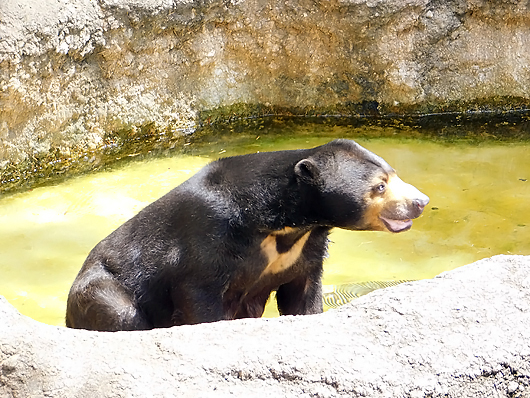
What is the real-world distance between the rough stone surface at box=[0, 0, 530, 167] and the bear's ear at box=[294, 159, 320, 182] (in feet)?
14.5

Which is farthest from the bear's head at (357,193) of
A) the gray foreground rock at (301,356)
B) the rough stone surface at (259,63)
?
the rough stone surface at (259,63)

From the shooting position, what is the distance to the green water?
621 centimetres

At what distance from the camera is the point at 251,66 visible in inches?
390

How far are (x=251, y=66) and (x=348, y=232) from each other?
12.1ft

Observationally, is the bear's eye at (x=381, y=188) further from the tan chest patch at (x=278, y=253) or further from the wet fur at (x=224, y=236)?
the tan chest patch at (x=278, y=253)

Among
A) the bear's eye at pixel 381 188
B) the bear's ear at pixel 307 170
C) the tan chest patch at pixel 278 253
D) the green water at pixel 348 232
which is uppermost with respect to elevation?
the bear's ear at pixel 307 170

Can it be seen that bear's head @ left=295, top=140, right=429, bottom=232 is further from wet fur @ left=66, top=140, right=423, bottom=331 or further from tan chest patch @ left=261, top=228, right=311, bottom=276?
tan chest patch @ left=261, top=228, right=311, bottom=276

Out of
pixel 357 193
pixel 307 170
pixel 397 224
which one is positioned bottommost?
pixel 397 224

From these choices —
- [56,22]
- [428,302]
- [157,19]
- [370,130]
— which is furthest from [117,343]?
[370,130]

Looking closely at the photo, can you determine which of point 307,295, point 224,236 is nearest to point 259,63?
point 307,295

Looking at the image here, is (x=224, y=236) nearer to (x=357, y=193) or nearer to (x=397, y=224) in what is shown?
(x=357, y=193)

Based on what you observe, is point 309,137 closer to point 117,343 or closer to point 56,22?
point 56,22

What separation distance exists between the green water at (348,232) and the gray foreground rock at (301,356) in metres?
2.88

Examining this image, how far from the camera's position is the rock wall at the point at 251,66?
8.24 meters
